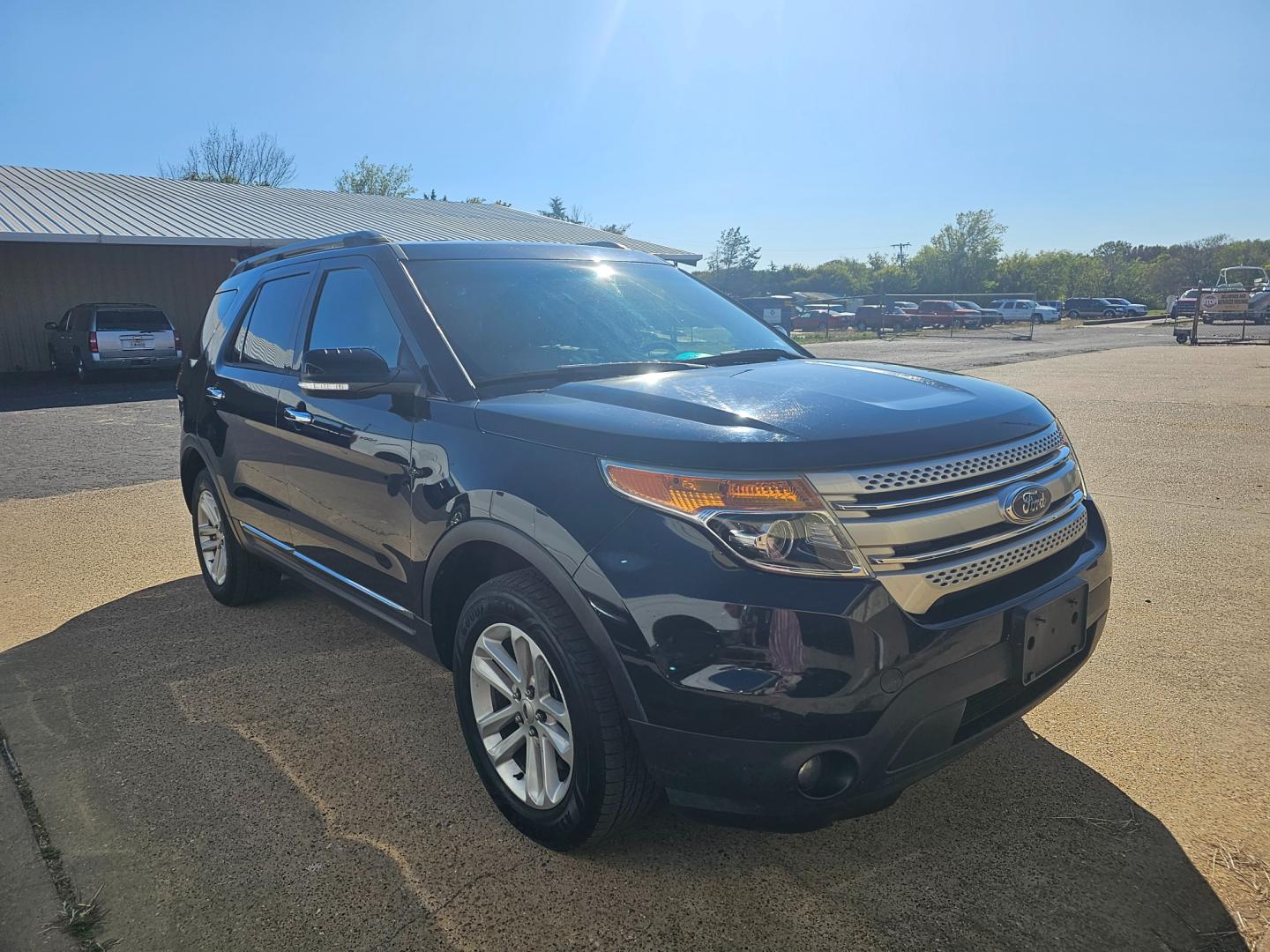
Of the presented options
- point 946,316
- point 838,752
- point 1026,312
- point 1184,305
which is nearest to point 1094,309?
point 1026,312

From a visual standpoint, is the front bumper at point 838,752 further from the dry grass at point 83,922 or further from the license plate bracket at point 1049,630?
the dry grass at point 83,922

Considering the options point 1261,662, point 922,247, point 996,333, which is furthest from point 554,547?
point 922,247

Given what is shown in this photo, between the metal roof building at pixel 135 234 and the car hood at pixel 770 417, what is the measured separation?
17685 mm

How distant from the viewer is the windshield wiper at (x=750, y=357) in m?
3.39

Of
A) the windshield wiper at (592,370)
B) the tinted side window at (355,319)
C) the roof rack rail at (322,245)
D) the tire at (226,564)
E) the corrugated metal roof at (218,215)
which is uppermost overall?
the corrugated metal roof at (218,215)

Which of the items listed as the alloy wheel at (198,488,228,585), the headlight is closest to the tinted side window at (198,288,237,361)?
the alloy wheel at (198,488,228,585)

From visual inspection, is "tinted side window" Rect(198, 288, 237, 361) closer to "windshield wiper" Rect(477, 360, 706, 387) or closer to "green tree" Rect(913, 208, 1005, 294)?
"windshield wiper" Rect(477, 360, 706, 387)

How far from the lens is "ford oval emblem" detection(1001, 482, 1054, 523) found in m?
2.44

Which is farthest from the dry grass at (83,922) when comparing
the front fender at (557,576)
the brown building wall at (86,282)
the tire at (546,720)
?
the brown building wall at (86,282)

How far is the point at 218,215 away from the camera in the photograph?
2284cm

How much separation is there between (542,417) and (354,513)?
44.3 inches

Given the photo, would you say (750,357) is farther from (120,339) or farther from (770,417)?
(120,339)

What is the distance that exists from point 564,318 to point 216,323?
2.53 m

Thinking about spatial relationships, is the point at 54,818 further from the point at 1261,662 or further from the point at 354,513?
the point at 1261,662
